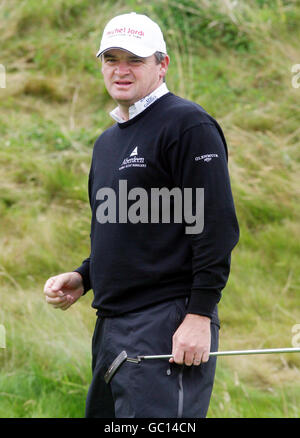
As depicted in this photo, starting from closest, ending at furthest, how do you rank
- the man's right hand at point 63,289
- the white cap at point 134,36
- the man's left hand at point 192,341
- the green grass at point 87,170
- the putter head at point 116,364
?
the man's left hand at point 192,341 < the putter head at point 116,364 < the white cap at point 134,36 < the man's right hand at point 63,289 < the green grass at point 87,170

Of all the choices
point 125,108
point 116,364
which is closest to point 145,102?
point 125,108

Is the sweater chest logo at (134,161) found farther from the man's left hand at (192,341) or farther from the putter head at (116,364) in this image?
the putter head at (116,364)

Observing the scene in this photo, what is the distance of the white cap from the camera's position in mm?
2652

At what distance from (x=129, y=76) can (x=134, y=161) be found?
0.37 meters

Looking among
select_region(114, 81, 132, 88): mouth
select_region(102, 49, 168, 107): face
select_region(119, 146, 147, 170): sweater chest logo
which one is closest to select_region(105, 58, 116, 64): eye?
select_region(102, 49, 168, 107): face

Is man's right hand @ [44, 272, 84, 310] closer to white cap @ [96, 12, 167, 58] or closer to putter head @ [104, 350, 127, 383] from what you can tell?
putter head @ [104, 350, 127, 383]

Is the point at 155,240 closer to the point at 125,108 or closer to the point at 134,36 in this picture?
the point at 125,108

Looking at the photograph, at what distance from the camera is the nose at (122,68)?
2.70 m

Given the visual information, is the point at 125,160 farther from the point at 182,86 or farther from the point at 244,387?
the point at 182,86

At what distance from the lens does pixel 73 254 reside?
538 cm

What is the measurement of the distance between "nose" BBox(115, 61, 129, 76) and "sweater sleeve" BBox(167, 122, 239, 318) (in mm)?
411

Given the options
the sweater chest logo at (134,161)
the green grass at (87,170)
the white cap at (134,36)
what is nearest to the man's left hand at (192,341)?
the sweater chest logo at (134,161)

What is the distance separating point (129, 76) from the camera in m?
2.70

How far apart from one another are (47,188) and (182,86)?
1827 mm
